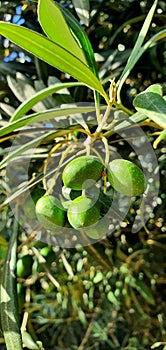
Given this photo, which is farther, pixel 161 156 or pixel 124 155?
pixel 161 156

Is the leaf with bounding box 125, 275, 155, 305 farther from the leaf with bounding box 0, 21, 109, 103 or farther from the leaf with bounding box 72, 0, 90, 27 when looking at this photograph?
the leaf with bounding box 0, 21, 109, 103

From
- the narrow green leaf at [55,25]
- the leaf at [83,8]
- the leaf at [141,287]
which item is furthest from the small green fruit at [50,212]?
the leaf at [141,287]

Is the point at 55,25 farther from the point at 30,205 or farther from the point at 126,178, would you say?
the point at 30,205

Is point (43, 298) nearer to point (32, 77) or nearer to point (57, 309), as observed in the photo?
point (57, 309)

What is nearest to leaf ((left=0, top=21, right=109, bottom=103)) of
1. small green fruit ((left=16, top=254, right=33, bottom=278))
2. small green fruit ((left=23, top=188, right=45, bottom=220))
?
small green fruit ((left=23, top=188, right=45, bottom=220))

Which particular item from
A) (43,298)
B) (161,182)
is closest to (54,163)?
(161,182)

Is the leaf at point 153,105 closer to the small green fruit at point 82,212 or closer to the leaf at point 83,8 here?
the small green fruit at point 82,212
